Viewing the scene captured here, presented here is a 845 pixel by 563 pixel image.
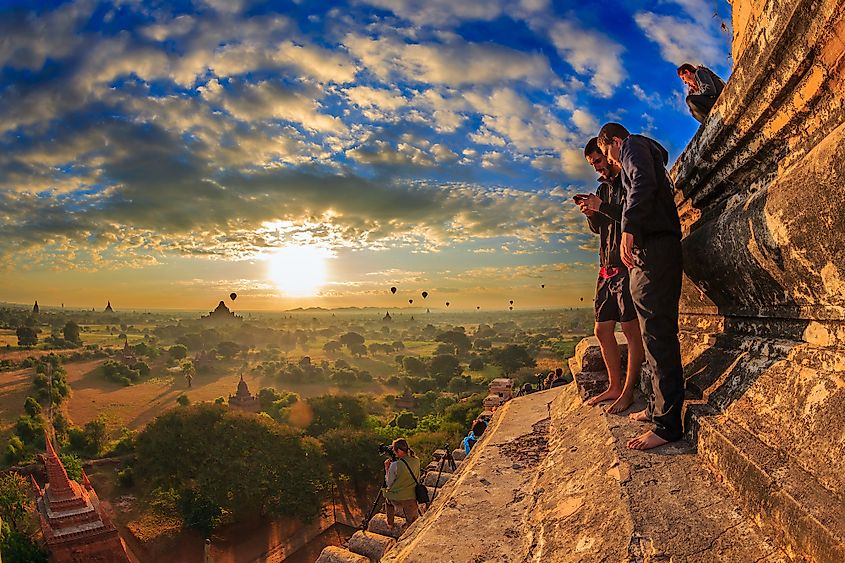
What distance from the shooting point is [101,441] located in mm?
32531

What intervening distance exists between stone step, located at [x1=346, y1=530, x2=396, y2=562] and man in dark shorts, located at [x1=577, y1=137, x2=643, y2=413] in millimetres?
2287

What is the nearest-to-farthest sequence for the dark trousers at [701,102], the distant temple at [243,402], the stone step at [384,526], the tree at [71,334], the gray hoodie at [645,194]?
the gray hoodie at [645,194] → the dark trousers at [701,102] → the stone step at [384,526] → the distant temple at [243,402] → the tree at [71,334]

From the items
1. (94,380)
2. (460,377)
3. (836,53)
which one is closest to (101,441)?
(460,377)

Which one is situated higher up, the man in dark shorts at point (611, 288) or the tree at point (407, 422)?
the man in dark shorts at point (611, 288)

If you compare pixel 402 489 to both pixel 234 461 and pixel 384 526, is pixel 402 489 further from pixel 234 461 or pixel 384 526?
pixel 234 461

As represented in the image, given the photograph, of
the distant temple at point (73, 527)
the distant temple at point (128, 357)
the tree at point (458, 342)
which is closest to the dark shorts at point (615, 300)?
the distant temple at point (73, 527)

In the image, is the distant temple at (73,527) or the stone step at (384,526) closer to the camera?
the stone step at (384,526)

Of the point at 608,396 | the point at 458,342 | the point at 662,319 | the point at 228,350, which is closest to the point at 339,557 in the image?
the point at 608,396

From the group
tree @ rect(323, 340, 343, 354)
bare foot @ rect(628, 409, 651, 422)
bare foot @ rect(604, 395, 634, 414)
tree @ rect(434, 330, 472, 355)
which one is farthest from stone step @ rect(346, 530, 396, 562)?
tree @ rect(323, 340, 343, 354)

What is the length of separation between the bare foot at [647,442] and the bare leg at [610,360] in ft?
3.30

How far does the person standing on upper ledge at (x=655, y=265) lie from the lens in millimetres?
2174

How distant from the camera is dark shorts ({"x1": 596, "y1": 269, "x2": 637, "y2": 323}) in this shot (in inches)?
116

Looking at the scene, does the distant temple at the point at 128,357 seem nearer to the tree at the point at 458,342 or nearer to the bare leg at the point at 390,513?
the tree at the point at 458,342

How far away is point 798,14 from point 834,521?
1.51 meters
